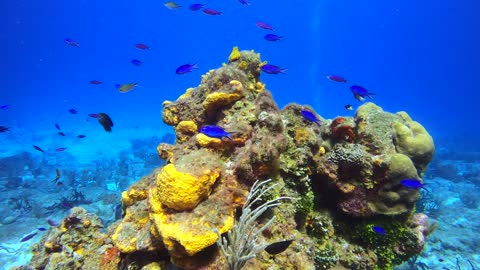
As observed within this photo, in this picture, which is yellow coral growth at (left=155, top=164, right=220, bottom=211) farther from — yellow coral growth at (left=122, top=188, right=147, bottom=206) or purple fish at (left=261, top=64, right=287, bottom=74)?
purple fish at (left=261, top=64, right=287, bottom=74)

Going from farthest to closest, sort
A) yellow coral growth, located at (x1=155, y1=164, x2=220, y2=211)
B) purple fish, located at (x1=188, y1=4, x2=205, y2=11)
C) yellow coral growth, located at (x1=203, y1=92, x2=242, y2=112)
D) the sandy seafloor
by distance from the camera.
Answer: the sandy seafloor, purple fish, located at (x1=188, y1=4, x2=205, y2=11), yellow coral growth, located at (x1=203, y1=92, x2=242, y2=112), yellow coral growth, located at (x1=155, y1=164, x2=220, y2=211)

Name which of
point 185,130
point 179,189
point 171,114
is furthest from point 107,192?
point 179,189

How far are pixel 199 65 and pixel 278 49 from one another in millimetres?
131006

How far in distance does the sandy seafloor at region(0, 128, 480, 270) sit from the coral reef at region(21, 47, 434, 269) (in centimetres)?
466

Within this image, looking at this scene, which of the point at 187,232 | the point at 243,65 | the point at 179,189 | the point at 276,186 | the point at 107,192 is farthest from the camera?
the point at 107,192

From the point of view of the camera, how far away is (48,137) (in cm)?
2961

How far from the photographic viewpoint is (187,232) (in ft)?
9.60

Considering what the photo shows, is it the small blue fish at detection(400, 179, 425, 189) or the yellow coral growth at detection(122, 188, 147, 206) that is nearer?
the small blue fish at detection(400, 179, 425, 189)

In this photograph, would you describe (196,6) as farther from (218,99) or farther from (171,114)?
(218,99)

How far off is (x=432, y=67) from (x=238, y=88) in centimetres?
18922

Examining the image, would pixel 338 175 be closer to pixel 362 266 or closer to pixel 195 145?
pixel 362 266

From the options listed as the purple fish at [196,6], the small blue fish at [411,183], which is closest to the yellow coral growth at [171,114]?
the purple fish at [196,6]

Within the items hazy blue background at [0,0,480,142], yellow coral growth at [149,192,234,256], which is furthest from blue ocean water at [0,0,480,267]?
yellow coral growth at [149,192,234,256]

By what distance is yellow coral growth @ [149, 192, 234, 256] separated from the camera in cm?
284
